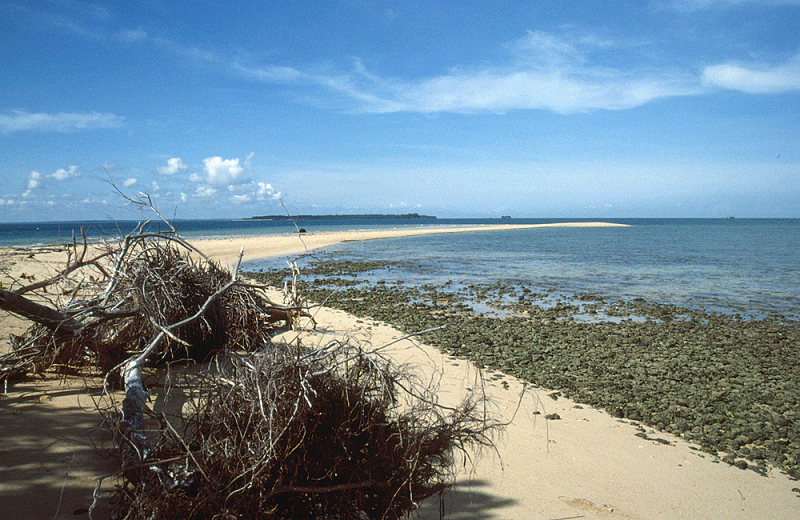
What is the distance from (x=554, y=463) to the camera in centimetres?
475

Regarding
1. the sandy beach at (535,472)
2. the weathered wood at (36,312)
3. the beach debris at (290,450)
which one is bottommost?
the sandy beach at (535,472)

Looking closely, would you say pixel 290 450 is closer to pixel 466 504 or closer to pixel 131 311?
pixel 466 504

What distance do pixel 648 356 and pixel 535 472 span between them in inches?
194

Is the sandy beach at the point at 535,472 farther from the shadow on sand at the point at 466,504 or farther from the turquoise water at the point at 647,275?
the turquoise water at the point at 647,275

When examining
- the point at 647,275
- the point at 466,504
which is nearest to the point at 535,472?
the point at 466,504

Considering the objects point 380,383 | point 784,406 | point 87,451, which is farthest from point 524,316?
point 87,451

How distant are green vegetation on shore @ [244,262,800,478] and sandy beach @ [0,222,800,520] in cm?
50

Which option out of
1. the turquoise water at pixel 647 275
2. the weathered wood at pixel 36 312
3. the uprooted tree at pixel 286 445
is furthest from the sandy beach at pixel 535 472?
the turquoise water at pixel 647 275

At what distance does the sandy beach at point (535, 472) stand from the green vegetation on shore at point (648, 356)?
0.50 m

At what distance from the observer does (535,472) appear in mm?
4559

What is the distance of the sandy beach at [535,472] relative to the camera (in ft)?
11.4

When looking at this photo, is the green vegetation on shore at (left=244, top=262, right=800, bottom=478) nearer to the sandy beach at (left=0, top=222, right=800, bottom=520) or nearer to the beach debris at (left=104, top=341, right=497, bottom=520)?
the sandy beach at (left=0, top=222, right=800, bottom=520)

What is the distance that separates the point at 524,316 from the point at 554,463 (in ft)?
23.2

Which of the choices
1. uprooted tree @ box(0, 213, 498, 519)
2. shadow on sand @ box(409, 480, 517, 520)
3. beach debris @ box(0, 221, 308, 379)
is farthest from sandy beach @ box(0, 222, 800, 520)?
uprooted tree @ box(0, 213, 498, 519)
